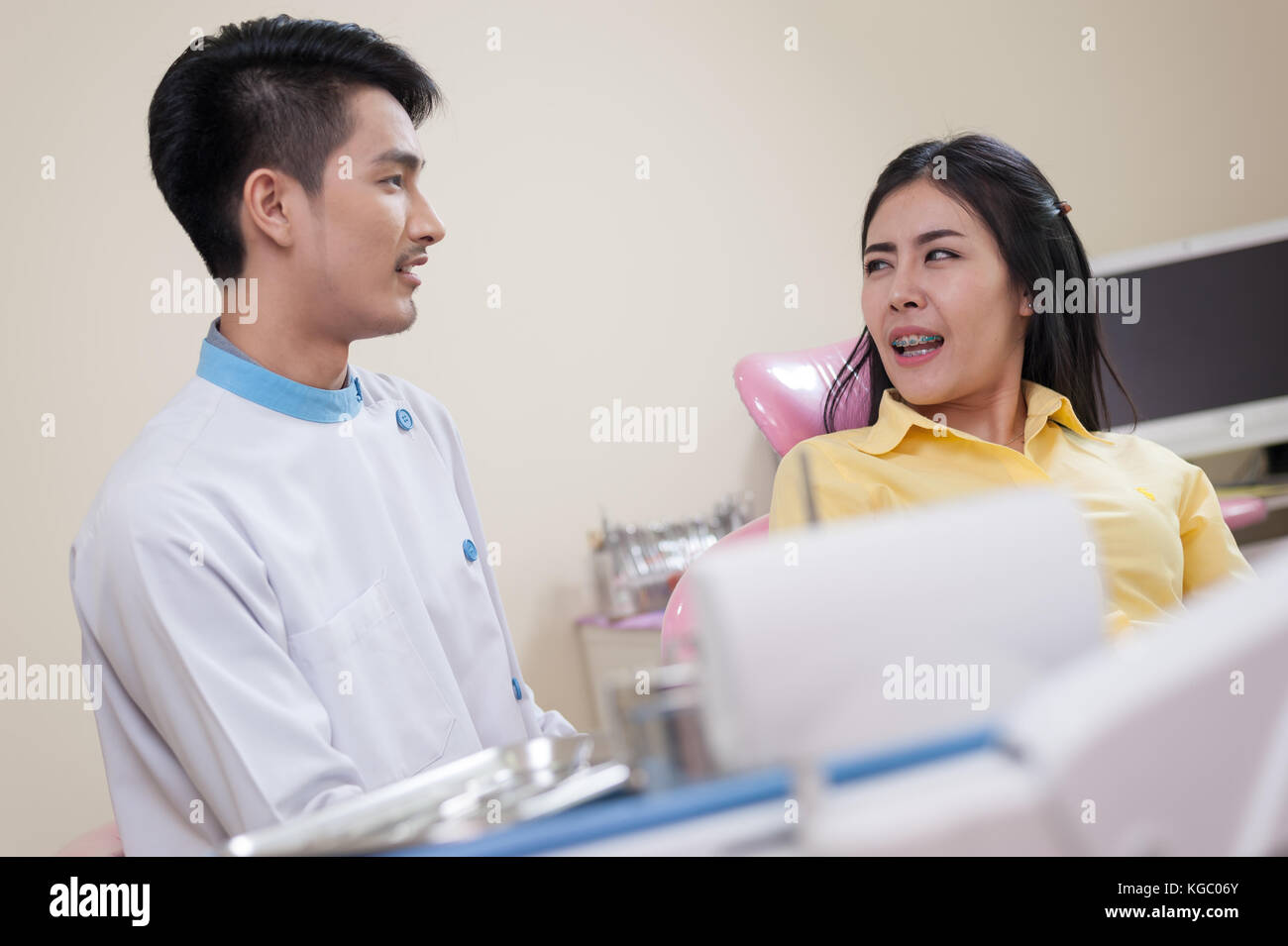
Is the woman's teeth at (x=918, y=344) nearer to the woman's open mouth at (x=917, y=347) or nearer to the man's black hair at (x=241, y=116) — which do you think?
the woman's open mouth at (x=917, y=347)

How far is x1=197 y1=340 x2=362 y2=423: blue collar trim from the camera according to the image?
134 centimetres

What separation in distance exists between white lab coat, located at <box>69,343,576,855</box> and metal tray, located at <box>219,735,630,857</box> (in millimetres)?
492

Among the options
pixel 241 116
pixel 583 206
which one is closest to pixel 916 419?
pixel 241 116

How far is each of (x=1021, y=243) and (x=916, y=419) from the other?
1.04 ft

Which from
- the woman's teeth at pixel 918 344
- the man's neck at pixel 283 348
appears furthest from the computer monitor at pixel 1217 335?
the man's neck at pixel 283 348

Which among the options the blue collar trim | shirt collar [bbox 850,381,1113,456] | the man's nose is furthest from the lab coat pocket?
shirt collar [bbox 850,381,1113,456]

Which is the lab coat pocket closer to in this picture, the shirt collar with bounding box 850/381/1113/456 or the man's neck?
the man's neck

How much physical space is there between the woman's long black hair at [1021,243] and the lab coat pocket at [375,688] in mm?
806

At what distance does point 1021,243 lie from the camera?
66.1 inches

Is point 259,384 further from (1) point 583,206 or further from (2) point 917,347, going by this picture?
(1) point 583,206

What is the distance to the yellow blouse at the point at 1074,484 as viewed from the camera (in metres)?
1.52

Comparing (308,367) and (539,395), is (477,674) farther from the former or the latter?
(539,395)
